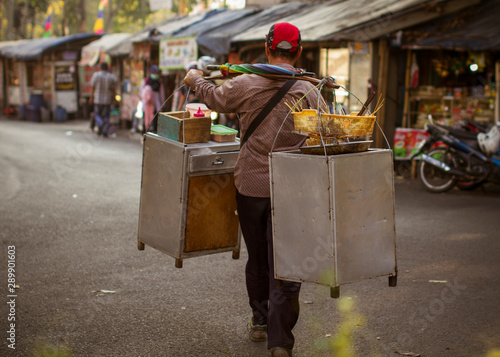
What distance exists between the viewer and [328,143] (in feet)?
11.5

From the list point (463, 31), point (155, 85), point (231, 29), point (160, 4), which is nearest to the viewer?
point (463, 31)

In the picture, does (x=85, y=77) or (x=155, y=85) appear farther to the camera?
(x=85, y=77)

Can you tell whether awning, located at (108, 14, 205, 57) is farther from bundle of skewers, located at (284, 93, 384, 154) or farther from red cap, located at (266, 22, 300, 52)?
bundle of skewers, located at (284, 93, 384, 154)

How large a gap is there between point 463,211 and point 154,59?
1340 cm

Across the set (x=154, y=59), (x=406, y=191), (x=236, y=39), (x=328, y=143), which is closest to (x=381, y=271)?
(x=328, y=143)

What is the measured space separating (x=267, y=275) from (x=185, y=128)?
1.08 meters

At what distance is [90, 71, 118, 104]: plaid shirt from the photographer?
18.3 metres

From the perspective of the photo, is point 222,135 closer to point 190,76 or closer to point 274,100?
point 190,76

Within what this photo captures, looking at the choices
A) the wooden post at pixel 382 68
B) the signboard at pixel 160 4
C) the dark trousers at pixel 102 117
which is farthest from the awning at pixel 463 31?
the signboard at pixel 160 4

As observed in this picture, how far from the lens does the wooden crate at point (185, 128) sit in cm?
411

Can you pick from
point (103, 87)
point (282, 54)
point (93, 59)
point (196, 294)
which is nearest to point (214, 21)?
point (103, 87)

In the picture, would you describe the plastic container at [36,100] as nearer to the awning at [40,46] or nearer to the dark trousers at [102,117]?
the awning at [40,46]

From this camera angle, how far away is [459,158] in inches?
382

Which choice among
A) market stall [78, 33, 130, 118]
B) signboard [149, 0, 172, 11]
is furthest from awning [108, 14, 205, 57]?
market stall [78, 33, 130, 118]
